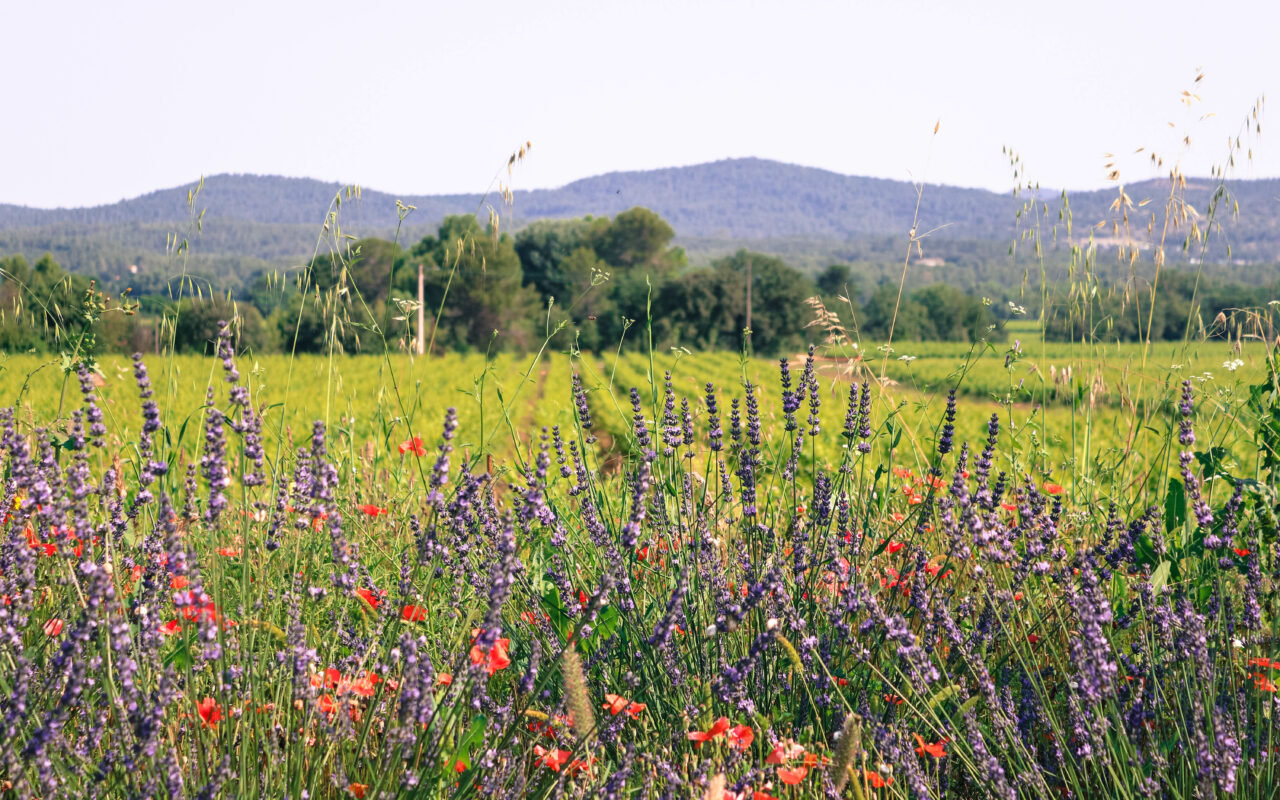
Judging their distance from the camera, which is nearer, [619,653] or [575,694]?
[575,694]

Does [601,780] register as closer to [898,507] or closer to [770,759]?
[770,759]

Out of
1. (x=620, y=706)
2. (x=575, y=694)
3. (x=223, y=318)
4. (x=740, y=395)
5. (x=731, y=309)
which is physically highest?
(x=223, y=318)

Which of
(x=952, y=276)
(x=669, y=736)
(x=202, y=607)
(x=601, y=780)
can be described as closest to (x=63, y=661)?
(x=202, y=607)

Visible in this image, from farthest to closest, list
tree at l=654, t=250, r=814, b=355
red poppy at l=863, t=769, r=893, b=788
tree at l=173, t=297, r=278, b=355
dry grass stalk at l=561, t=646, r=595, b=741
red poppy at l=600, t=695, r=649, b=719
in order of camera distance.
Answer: tree at l=654, t=250, r=814, b=355 < tree at l=173, t=297, r=278, b=355 < red poppy at l=600, t=695, r=649, b=719 < red poppy at l=863, t=769, r=893, b=788 < dry grass stalk at l=561, t=646, r=595, b=741

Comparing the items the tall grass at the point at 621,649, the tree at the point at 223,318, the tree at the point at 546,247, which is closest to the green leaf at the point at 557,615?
the tall grass at the point at 621,649

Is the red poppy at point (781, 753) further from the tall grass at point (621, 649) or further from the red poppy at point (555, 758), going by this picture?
the red poppy at point (555, 758)

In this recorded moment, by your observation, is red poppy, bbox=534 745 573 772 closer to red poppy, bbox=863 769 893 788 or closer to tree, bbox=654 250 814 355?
red poppy, bbox=863 769 893 788

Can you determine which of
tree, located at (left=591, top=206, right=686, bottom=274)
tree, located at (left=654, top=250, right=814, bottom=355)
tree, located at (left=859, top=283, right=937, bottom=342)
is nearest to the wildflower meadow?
tree, located at (left=654, top=250, right=814, bottom=355)

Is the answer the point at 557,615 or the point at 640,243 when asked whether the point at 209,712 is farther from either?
the point at 640,243

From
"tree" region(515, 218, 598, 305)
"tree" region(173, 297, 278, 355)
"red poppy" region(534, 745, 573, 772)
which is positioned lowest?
"red poppy" region(534, 745, 573, 772)

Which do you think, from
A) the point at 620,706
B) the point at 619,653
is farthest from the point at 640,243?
the point at 620,706

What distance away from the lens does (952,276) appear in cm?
15100

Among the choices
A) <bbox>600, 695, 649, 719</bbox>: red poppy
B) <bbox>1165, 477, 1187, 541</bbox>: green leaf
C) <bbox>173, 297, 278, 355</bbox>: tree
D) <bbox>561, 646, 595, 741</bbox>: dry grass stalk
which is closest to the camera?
<bbox>561, 646, 595, 741</bbox>: dry grass stalk

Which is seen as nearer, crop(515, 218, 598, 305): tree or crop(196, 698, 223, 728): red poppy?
crop(196, 698, 223, 728): red poppy
